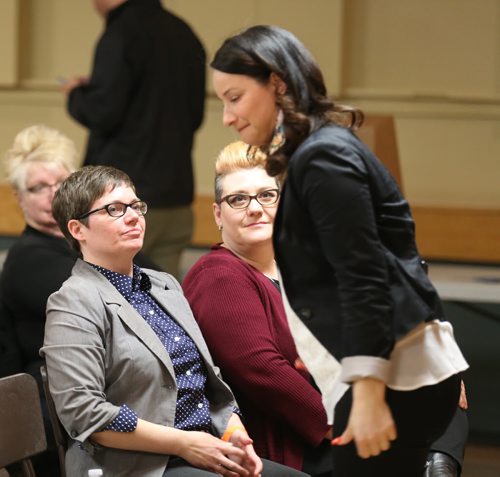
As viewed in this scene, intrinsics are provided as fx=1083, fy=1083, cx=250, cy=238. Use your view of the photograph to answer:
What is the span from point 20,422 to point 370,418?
993mm

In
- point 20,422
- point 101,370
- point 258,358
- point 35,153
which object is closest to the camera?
point 101,370

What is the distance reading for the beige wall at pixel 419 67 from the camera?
5539 mm

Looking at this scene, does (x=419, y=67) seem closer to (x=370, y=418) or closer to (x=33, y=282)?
(x=33, y=282)

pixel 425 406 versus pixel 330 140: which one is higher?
pixel 330 140

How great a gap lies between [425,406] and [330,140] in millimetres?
482

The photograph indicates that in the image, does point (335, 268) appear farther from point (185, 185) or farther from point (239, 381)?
point (185, 185)

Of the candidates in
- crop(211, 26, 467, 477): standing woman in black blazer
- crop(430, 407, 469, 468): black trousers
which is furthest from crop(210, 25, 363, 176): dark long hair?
crop(430, 407, 469, 468): black trousers

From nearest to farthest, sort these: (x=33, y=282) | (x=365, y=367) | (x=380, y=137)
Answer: (x=365, y=367) → (x=33, y=282) → (x=380, y=137)

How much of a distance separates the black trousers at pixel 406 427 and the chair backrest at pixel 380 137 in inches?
89.9

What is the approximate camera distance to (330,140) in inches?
70.9

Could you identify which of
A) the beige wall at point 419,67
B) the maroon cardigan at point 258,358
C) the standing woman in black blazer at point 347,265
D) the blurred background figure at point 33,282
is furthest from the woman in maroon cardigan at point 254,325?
the beige wall at point 419,67

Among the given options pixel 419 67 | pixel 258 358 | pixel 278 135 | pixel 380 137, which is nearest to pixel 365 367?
pixel 278 135

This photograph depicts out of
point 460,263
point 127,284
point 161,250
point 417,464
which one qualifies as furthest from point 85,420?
point 460,263

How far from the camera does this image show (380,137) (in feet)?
13.5
